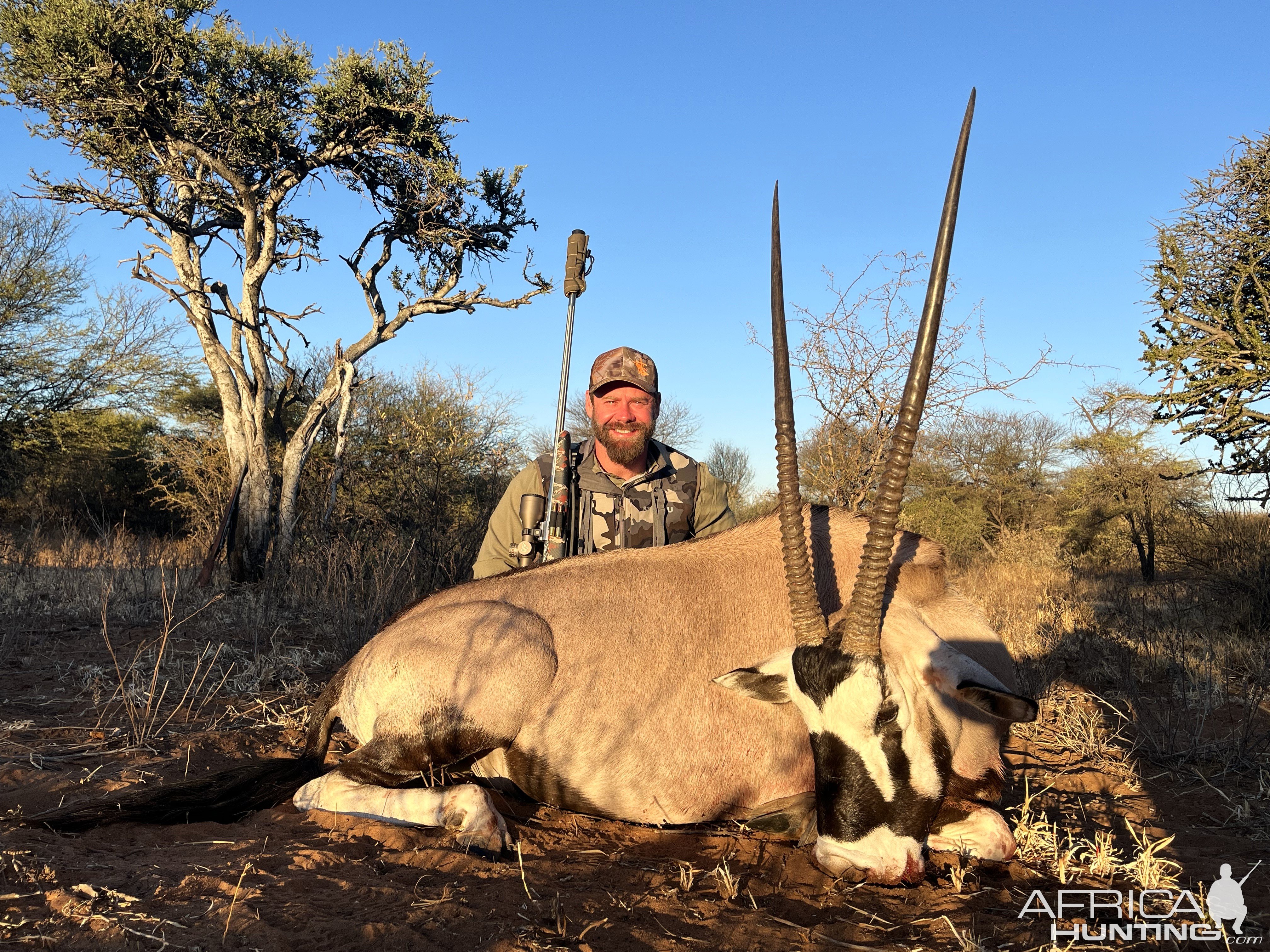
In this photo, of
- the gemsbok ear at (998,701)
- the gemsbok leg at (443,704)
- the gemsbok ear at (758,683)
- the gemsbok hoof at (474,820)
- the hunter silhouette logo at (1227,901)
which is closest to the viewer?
the hunter silhouette logo at (1227,901)

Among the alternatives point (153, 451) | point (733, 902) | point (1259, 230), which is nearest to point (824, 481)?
point (1259, 230)

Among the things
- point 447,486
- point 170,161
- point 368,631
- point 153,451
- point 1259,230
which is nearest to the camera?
point 368,631

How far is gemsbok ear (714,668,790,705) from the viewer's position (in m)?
3.09

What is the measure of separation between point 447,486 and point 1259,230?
983cm

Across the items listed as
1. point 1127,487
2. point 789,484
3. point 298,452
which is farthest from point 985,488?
point 789,484

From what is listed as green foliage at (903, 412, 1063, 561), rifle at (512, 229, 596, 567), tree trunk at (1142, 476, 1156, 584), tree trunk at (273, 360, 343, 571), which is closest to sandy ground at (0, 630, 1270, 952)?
rifle at (512, 229, 596, 567)

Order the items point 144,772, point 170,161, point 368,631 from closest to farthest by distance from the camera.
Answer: point 144,772 → point 368,631 → point 170,161

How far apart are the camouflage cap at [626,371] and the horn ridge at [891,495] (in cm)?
274

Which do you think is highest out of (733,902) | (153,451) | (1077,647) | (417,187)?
(417,187)

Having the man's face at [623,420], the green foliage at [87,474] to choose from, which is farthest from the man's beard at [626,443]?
the green foliage at [87,474]

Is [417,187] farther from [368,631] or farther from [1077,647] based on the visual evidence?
[1077,647]

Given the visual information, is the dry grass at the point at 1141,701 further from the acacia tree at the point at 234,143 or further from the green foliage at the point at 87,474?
the green foliage at the point at 87,474

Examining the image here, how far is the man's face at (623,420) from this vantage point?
5.38 meters

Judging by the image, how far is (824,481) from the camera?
1025 cm
